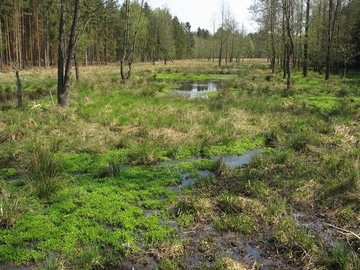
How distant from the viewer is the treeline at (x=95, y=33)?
1224 inches

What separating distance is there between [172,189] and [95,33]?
51.8 metres

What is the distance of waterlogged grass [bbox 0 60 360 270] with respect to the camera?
4.72 metres

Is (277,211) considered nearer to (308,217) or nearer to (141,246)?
(308,217)

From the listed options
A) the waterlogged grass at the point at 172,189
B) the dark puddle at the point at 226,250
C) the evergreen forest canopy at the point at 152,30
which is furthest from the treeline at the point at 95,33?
the dark puddle at the point at 226,250

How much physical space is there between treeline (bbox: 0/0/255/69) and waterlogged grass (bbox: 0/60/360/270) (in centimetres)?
628

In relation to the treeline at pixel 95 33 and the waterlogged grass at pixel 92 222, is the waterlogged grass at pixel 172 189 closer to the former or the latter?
the waterlogged grass at pixel 92 222

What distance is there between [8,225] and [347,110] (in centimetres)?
1403

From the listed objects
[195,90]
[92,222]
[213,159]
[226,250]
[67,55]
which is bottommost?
[226,250]

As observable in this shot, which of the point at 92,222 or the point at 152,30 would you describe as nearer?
the point at 92,222

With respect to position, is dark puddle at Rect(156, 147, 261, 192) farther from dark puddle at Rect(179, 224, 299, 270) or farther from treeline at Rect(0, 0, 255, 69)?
treeline at Rect(0, 0, 255, 69)

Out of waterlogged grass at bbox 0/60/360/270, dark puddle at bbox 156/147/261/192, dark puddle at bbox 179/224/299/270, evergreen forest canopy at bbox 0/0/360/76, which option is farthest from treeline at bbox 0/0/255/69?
dark puddle at bbox 179/224/299/270

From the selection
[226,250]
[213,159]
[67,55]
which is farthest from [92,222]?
[67,55]

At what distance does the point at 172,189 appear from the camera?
22.8 feet

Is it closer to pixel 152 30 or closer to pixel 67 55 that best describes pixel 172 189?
pixel 67 55
